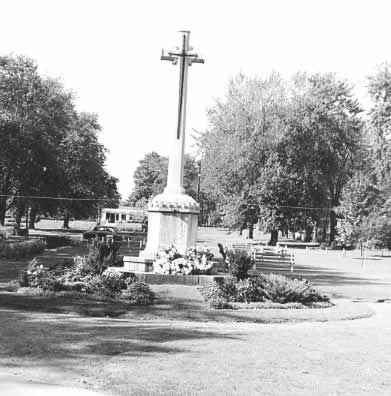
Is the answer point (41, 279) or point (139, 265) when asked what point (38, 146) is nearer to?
point (139, 265)

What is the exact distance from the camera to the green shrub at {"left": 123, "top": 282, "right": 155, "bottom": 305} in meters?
12.3

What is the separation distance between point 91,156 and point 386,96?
23.3m

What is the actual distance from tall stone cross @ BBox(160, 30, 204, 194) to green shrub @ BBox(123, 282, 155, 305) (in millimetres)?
4247

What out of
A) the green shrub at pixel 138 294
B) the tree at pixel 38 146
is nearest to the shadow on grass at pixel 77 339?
the green shrub at pixel 138 294

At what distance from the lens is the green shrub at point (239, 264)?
14492 millimetres

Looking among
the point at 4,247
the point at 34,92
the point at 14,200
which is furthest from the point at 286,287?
the point at 14,200

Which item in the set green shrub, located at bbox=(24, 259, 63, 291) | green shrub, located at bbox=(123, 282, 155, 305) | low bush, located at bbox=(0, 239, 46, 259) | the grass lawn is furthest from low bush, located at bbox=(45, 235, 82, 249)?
the grass lawn

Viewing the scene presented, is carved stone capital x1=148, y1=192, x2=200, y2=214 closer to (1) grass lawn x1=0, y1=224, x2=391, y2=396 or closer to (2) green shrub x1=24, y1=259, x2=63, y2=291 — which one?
(2) green shrub x1=24, y1=259, x2=63, y2=291

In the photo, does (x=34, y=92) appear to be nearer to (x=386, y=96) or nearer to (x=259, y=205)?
(x=259, y=205)

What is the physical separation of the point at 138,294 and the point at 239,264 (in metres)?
3.05

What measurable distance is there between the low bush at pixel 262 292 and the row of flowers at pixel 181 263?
101 centimetres

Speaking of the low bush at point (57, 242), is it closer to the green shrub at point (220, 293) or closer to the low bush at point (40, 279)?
the low bush at point (40, 279)

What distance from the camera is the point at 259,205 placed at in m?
47.6

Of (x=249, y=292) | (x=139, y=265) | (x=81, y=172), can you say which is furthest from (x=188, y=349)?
(x=81, y=172)
